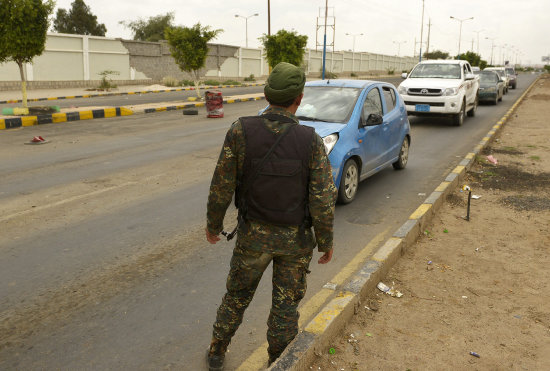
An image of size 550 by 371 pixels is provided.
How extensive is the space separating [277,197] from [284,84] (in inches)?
23.7

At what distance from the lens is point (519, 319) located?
3.67 metres

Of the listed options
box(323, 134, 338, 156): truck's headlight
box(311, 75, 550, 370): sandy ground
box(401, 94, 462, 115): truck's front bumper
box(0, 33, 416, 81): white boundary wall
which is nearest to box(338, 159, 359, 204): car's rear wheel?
box(323, 134, 338, 156): truck's headlight

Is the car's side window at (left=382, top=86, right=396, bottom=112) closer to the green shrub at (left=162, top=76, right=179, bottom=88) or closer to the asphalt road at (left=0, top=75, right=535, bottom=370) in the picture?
the asphalt road at (left=0, top=75, right=535, bottom=370)

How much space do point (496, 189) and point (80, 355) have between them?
21.8ft

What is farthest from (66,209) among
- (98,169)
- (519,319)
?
(519,319)

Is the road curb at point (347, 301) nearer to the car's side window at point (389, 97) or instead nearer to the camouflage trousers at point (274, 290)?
the camouflage trousers at point (274, 290)

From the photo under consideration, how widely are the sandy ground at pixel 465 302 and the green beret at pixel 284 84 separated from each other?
1.66 metres

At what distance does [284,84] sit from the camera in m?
2.57

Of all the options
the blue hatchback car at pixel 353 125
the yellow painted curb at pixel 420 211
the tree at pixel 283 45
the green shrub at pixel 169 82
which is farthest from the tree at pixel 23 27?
the green shrub at pixel 169 82

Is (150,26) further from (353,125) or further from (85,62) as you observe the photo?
(353,125)

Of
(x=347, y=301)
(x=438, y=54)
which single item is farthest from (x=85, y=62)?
(x=438, y=54)

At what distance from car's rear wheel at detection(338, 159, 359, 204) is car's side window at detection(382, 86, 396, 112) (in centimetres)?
173

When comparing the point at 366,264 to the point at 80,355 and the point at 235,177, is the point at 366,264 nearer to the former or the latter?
the point at 235,177

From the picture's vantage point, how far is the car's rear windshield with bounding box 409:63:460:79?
1585 centimetres
